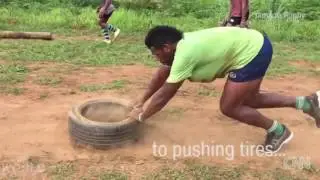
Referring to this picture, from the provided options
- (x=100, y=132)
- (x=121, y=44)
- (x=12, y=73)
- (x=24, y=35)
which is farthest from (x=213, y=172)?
(x=24, y=35)

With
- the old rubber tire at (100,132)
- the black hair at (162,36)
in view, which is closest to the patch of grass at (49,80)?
the old rubber tire at (100,132)

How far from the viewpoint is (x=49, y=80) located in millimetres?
6957

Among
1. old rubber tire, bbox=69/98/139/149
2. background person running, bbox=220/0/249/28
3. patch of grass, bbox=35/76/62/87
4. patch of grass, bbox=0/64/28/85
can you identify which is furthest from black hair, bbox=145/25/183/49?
background person running, bbox=220/0/249/28

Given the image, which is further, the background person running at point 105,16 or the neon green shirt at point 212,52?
the background person running at point 105,16

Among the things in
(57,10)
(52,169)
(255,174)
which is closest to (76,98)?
(52,169)

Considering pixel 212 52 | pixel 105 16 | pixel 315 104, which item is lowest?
pixel 105 16

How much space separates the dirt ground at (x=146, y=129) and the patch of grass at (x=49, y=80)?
0.08m

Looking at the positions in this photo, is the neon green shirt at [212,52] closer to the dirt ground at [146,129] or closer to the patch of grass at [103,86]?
the dirt ground at [146,129]

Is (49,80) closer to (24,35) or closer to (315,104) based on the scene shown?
(24,35)

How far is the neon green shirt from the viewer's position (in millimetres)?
4188

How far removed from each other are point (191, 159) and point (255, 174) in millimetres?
586

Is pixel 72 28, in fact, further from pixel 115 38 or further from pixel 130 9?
pixel 130 9

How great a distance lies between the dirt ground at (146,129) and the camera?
470 cm

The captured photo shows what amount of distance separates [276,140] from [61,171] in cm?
198
